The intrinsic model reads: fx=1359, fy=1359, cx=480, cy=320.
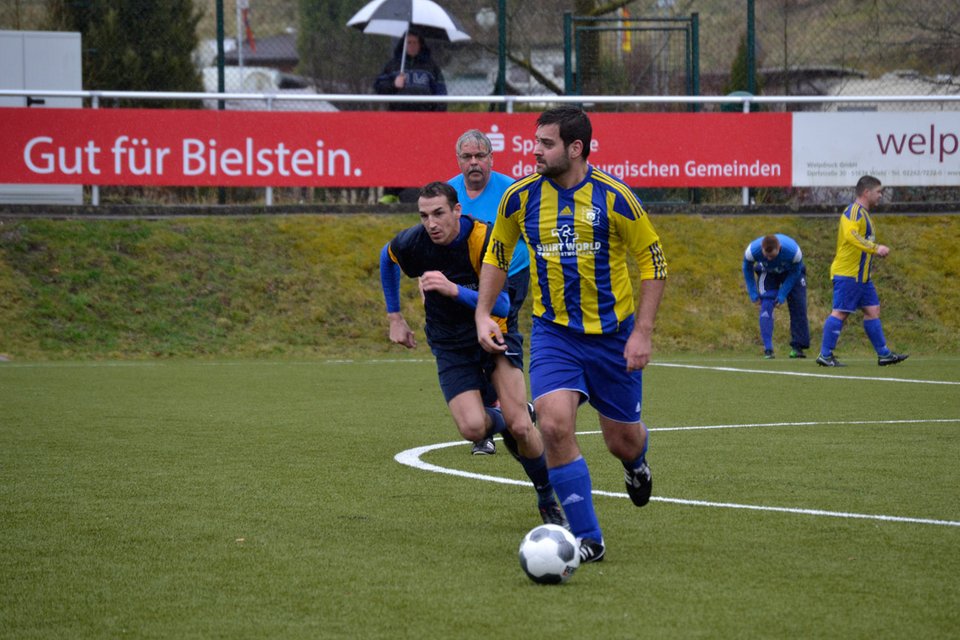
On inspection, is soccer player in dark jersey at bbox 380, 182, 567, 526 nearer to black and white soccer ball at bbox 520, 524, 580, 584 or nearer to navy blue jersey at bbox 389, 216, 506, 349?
navy blue jersey at bbox 389, 216, 506, 349

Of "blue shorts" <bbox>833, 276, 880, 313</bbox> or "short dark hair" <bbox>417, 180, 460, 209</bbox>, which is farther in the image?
"blue shorts" <bbox>833, 276, 880, 313</bbox>

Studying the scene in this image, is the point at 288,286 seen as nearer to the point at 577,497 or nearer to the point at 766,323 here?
the point at 766,323

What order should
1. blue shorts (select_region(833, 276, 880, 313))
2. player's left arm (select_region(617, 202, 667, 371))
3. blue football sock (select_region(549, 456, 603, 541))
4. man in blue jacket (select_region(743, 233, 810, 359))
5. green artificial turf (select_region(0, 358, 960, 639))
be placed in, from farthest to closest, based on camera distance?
man in blue jacket (select_region(743, 233, 810, 359))
blue shorts (select_region(833, 276, 880, 313))
player's left arm (select_region(617, 202, 667, 371))
blue football sock (select_region(549, 456, 603, 541))
green artificial turf (select_region(0, 358, 960, 639))

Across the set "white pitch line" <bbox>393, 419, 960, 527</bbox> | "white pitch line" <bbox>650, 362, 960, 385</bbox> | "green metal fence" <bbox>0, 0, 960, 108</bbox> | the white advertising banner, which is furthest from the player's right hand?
"green metal fence" <bbox>0, 0, 960, 108</bbox>

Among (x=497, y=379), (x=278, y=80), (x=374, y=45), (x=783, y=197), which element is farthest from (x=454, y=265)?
(x=278, y=80)

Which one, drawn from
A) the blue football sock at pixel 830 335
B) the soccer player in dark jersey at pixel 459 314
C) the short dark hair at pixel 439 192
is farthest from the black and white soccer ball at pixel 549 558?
the blue football sock at pixel 830 335

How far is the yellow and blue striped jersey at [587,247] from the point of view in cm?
580

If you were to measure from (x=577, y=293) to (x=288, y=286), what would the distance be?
42.6ft

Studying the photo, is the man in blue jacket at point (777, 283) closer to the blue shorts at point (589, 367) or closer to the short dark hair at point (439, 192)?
the short dark hair at point (439, 192)

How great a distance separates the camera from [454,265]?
23.7 ft

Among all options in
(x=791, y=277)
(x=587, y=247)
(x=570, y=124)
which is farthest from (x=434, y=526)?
(x=791, y=277)

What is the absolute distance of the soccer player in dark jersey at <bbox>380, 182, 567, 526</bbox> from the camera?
22.6 feet

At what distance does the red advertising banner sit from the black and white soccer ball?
14.1m

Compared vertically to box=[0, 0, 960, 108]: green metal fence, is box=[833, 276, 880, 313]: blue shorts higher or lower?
lower
